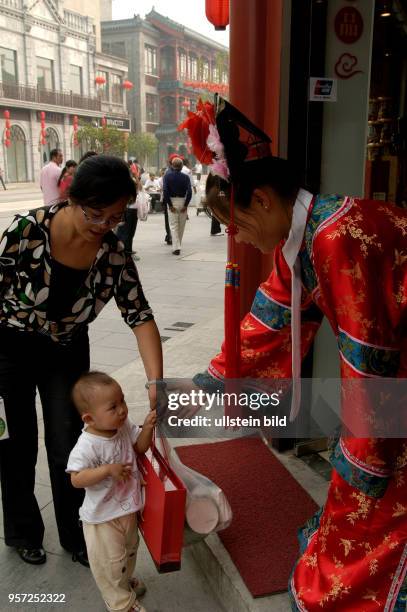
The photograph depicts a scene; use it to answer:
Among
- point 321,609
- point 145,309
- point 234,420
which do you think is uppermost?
point 145,309

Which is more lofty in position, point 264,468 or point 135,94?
point 135,94

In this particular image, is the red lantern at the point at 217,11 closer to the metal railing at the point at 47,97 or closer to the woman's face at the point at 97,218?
the woman's face at the point at 97,218

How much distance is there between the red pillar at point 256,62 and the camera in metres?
2.52

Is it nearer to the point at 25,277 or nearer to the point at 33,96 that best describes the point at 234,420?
the point at 25,277

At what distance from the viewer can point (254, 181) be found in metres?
1.52

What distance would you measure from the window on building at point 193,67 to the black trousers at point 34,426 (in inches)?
1999

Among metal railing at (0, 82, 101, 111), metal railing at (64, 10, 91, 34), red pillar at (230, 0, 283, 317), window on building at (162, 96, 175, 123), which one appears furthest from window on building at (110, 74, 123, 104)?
red pillar at (230, 0, 283, 317)

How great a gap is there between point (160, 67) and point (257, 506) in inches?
1908

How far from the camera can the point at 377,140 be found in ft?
10.1

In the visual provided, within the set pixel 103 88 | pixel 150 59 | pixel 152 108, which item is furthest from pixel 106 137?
pixel 150 59

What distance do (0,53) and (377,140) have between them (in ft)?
101

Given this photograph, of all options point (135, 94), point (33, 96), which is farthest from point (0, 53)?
point (135, 94)

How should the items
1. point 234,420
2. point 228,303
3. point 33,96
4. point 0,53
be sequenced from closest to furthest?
point 228,303
point 234,420
point 0,53
point 33,96

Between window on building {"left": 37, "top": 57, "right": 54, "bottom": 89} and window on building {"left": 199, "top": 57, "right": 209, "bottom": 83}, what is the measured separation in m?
17.6
